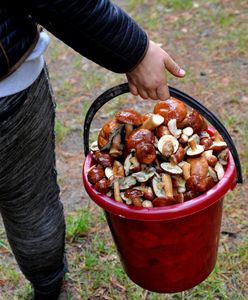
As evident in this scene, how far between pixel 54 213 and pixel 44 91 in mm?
479

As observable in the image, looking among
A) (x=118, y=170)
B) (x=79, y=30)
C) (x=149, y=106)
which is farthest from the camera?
(x=149, y=106)

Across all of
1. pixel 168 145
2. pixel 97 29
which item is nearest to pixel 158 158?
pixel 168 145

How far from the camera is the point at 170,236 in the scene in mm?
1794

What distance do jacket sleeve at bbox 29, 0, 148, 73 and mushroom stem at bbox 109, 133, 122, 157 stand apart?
343 millimetres

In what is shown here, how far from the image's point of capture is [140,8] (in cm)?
502

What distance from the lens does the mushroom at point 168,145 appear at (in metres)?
1.75

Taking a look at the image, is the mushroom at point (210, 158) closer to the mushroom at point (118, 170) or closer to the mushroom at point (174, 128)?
the mushroom at point (174, 128)

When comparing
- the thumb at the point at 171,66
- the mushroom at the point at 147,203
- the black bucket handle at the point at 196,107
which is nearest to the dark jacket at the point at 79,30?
the thumb at the point at 171,66

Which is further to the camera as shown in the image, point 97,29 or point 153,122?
point 153,122

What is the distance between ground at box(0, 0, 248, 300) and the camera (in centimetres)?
238

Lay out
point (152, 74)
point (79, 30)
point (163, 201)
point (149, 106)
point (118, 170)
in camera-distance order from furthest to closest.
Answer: point (149, 106), point (118, 170), point (163, 201), point (152, 74), point (79, 30)

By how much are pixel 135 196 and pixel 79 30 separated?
56 centimetres

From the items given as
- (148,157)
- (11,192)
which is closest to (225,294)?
(148,157)

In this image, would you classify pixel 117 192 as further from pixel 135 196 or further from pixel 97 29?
pixel 97 29
